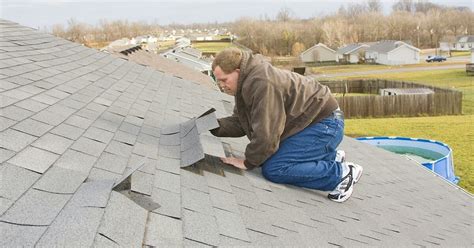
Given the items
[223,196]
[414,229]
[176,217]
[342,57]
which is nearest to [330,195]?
[414,229]

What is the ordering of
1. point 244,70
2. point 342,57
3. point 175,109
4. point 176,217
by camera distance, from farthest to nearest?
point 342,57
point 175,109
point 244,70
point 176,217

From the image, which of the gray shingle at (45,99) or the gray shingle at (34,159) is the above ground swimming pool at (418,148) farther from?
the gray shingle at (34,159)

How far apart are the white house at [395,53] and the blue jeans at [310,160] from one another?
73.1m

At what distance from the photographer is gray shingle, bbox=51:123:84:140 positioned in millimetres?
3682

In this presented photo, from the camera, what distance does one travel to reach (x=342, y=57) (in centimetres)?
8262

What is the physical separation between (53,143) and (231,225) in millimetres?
1432

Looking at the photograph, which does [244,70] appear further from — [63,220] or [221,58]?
[63,220]

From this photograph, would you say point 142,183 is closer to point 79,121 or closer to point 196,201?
point 196,201

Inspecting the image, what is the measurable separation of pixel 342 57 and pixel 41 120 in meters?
82.2

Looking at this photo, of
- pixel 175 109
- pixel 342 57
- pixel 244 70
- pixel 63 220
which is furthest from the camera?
pixel 342 57

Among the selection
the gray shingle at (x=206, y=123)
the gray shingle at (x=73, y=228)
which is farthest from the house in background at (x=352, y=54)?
the gray shingle at (x=73, y=228)

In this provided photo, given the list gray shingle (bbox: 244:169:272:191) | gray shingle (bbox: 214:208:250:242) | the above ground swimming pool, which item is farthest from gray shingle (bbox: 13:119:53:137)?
the above ground swimming pool

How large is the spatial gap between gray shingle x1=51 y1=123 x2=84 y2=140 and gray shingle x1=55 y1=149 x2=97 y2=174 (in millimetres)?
343

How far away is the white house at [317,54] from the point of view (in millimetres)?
82938
